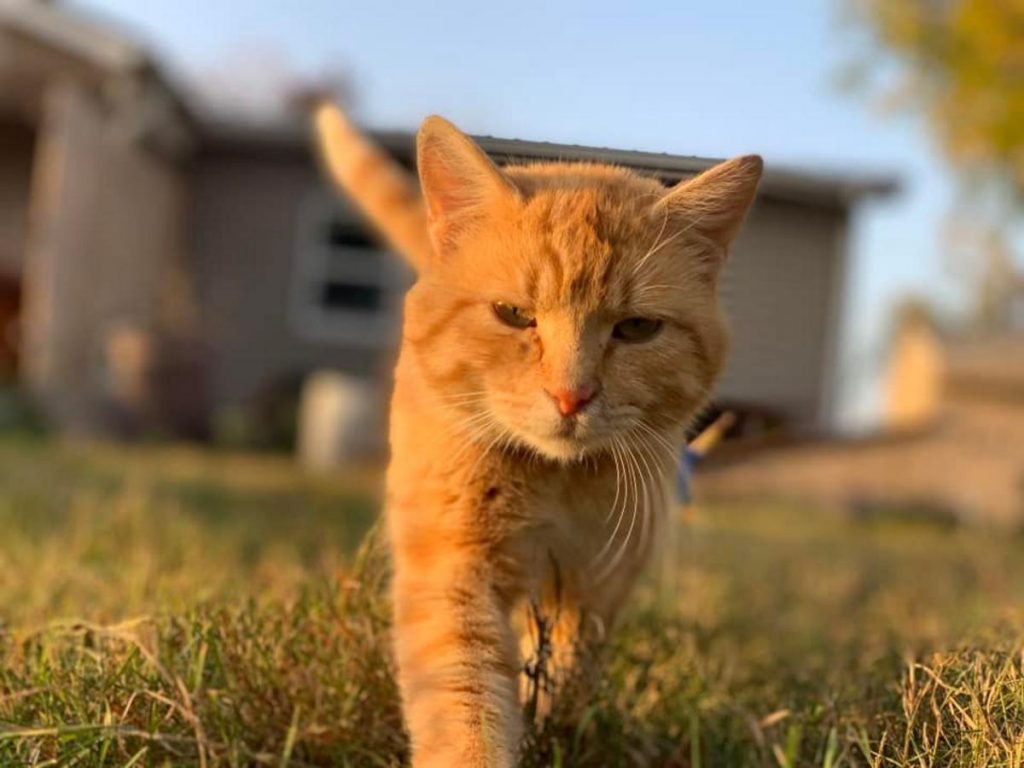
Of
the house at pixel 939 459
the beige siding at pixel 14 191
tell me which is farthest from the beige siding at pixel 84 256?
the house at pixel 939 459

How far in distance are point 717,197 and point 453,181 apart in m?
0.47

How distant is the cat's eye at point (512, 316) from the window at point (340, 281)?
33.0ft

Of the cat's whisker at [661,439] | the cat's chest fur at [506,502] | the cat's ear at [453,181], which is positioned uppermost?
the cat's ear at [453,181]

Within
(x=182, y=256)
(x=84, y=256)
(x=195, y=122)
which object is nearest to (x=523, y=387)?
(x=84, y=256)

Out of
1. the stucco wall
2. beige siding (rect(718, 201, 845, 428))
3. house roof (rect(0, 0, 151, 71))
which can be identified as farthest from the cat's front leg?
beige siding (rect(718, 201, 845, 428))

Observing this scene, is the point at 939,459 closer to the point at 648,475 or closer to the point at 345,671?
the point at 648,475

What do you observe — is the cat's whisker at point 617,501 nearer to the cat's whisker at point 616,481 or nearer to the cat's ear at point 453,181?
the cat's whisker at point 616,481

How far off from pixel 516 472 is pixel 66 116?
881cm

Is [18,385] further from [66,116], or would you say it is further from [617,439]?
[617,439]

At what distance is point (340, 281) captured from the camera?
1206cm

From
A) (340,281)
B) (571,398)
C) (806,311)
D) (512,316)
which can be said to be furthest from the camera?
(340,281)

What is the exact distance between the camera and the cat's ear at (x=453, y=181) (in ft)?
5.78

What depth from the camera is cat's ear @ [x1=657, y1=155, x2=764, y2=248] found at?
69.9 inches

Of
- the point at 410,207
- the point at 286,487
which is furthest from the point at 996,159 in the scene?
the point at 410,207
